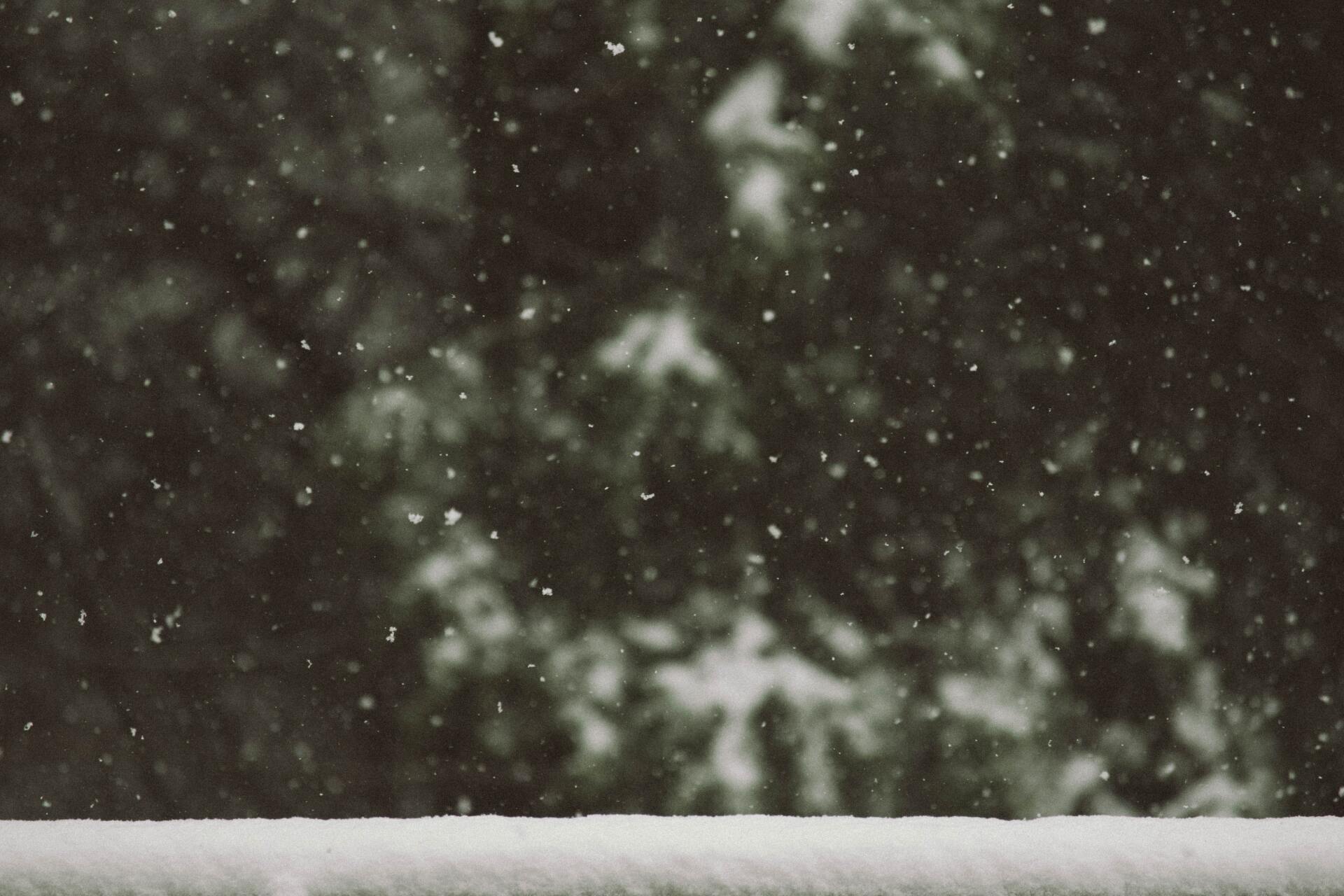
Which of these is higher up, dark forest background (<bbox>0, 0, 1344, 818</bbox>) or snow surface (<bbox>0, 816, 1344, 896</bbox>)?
dark forest background (<bbox>0, 0, 1344, 818</bbox>)

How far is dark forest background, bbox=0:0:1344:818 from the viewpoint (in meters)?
0.59

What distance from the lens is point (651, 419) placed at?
602 millimetres

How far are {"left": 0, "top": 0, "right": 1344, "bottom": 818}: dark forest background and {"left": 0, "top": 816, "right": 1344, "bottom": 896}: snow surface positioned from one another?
0.11 m

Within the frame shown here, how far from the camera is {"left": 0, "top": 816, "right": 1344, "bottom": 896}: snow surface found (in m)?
0.47

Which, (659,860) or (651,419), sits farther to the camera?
(651,419)

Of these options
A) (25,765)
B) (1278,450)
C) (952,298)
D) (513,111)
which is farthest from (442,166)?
(1278,450)

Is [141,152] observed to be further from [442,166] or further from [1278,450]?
[1278,450]

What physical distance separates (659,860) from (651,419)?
0.26 metres

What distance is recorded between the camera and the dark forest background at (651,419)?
0.59 meters

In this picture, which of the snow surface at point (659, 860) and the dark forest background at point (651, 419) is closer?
the snow surface at point (659, 860)

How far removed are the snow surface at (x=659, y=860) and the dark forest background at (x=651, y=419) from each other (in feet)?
0.35

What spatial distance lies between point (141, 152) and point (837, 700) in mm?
559

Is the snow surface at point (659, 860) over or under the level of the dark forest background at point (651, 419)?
under

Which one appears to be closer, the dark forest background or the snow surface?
the snow surface
